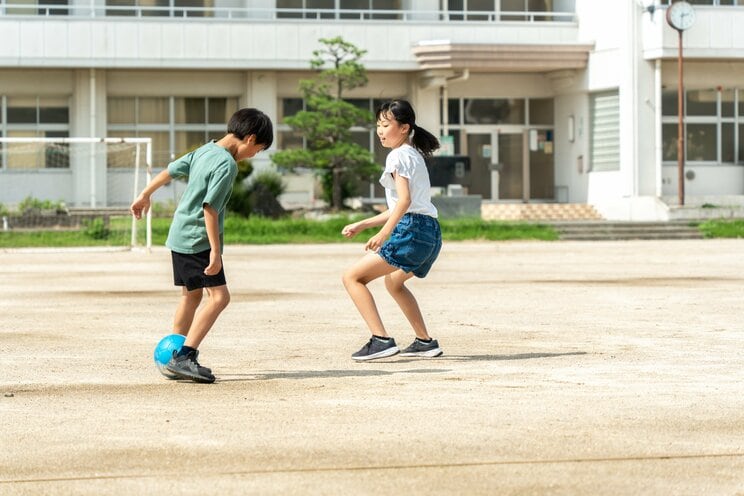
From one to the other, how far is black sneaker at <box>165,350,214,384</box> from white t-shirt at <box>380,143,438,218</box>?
167 cm

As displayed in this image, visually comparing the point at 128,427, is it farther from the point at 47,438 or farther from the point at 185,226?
the point at 185,226

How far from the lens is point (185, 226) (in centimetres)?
807

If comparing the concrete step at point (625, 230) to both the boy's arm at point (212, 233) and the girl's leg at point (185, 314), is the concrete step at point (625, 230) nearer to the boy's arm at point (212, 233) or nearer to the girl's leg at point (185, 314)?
the girl's leg at point (185, 314)

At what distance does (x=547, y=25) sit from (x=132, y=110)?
37.0 ft

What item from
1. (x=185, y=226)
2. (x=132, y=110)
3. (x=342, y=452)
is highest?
(x=132, y=110)

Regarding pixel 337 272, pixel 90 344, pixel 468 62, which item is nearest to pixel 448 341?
pixel 90 344

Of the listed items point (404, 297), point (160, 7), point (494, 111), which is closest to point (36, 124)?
point (160, 7)

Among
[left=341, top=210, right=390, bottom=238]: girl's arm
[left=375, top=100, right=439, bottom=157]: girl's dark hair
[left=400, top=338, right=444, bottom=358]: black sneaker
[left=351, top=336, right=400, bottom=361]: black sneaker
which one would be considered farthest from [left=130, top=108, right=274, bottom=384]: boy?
[left=400, top=338, right=444, bottom=358]: black sneaker

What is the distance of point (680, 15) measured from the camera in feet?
115

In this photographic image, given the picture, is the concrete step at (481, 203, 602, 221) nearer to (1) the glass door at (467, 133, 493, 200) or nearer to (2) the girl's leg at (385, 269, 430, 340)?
(1) the glass door at (467, 133, 493, 200)

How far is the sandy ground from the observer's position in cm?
539

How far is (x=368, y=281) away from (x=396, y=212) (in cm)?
57

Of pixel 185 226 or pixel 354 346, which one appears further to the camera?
pixel 354 346

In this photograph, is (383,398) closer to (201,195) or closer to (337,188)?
(201,195)
